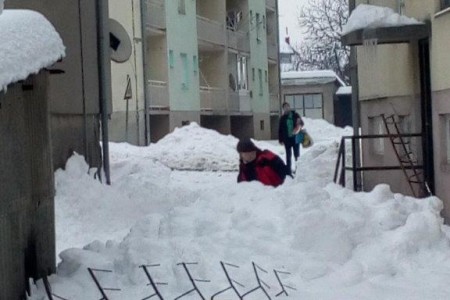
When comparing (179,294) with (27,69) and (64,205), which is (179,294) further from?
(64,205)

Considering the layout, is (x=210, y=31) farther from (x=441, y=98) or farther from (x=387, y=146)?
(x=441, y=98)

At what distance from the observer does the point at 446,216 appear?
540 inches

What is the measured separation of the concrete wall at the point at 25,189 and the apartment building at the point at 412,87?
7.31m

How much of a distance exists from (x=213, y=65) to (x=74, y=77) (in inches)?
1114

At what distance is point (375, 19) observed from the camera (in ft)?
49.1

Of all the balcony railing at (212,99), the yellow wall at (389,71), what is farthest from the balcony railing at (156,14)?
the yellow wall at (389,71)

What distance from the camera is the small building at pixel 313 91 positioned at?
207 ft

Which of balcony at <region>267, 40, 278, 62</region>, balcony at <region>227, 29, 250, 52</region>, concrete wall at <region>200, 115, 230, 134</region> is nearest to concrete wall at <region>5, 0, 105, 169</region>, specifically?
concrete wall at <region>200, 115, 230, 134</region>

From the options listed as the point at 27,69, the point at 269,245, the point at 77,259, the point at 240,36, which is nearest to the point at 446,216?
the point at 269,245

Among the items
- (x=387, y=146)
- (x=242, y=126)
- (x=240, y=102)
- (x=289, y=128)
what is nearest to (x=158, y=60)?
(x=240, y=102)

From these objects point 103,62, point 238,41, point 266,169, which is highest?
point 238,41

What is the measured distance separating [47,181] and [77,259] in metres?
0.72

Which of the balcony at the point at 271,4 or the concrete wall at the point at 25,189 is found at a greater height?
the balcony at the point at 271,4

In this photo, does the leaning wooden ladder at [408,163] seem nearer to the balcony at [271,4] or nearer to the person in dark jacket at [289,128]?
the person in dark jacket at [289,128]
